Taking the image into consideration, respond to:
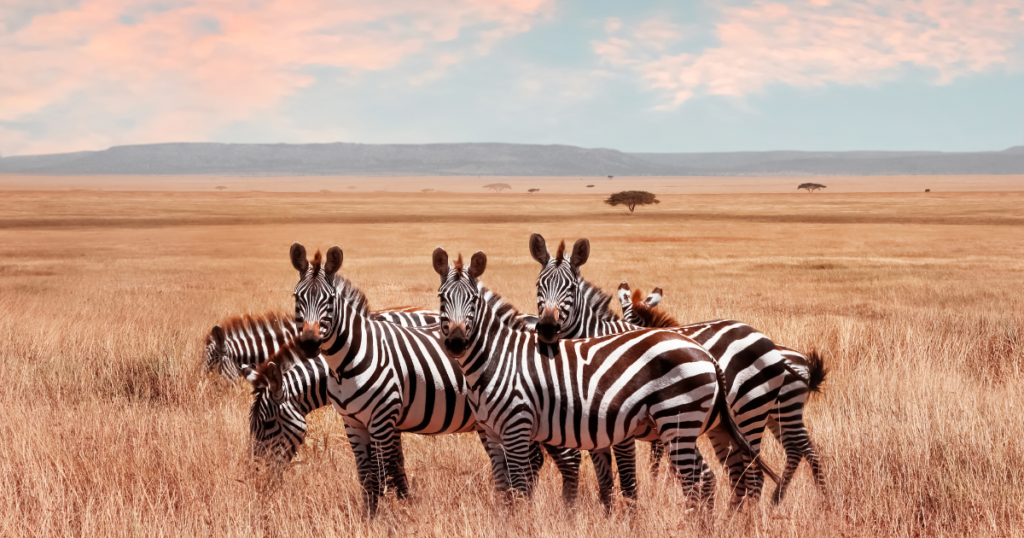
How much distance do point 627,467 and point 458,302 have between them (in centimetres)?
221

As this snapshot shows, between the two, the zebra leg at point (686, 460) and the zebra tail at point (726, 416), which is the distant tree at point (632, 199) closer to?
the zebra tail at point (726, 416)

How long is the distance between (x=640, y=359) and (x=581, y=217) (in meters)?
80.2

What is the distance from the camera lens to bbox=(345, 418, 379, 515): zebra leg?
6234 millimetres

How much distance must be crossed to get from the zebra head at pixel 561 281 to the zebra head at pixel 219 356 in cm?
450

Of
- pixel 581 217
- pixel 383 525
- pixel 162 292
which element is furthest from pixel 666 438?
pixel 581 217

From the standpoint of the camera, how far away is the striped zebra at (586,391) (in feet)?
17.9

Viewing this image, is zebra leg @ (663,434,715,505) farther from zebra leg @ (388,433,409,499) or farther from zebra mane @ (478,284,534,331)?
zebra leg @ (388,433,409,499)

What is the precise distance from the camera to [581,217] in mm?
85250

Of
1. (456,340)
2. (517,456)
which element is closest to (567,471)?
(517,456)

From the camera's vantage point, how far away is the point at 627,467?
6.25m

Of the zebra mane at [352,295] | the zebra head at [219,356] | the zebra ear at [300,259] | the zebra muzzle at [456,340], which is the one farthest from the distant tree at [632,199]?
the zebra muzzle at [456,340]

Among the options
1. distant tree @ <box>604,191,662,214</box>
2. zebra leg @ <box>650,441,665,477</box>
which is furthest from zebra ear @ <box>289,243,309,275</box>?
distant tree @ <box>604,191,662,214</box>

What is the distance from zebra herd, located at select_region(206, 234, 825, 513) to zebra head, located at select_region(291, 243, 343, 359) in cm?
1

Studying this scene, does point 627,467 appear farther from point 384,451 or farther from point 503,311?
point 384,451
